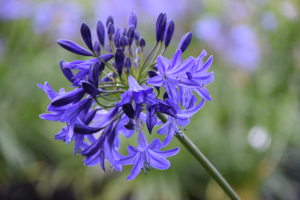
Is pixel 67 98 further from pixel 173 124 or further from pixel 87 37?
pixel 173 124

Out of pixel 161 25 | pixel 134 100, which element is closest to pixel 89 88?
pixel 134 100

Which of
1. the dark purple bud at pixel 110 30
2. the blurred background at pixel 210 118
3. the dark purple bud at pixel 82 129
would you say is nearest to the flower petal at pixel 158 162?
the dark purple bud at pixel 82 129

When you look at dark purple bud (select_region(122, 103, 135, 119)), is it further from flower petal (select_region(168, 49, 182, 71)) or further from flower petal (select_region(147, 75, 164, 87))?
flower petal (select_region(168, 49, 182, 71))

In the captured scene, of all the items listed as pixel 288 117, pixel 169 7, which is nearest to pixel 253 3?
pixel 169 7

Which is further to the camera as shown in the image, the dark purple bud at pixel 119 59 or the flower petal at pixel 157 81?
the dark purple bud at pixel 119 59

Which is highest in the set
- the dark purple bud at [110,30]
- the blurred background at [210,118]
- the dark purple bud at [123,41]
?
the dark purple bud at [110,30]

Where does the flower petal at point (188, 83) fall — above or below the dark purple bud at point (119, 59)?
below

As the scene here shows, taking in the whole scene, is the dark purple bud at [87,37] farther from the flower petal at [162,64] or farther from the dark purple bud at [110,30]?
the flower petal at [162,64]

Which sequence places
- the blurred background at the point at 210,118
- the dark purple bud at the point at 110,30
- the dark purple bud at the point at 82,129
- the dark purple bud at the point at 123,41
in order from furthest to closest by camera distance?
the blurred background at the point at 210,118 < the dark purple bud at the point at 110,30 < the dark purple bud at the point at 123,41 < the dark purple bud at the point at 82,129
